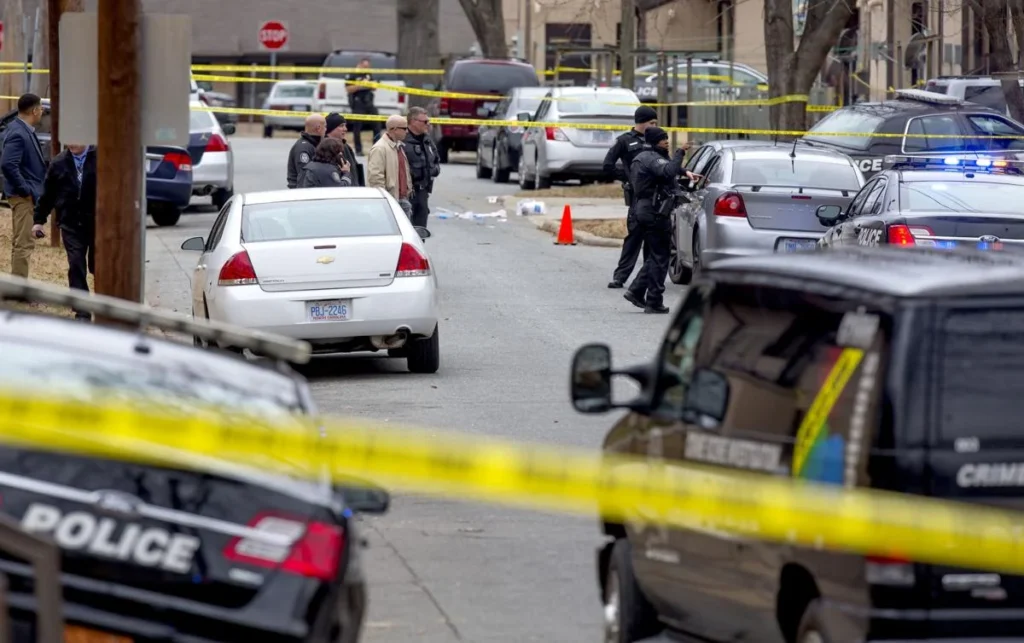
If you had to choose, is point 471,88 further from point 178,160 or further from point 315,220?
point 315,220

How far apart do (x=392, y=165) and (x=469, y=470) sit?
14364mm

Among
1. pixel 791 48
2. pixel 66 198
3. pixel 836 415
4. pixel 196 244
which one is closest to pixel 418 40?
pixel 791 48

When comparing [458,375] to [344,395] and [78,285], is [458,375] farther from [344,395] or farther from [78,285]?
[78,285]

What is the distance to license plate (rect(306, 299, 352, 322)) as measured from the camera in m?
13.8

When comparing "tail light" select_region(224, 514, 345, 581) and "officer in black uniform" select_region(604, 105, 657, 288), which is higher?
"officer in black uniform" select_region(604, 105, 657, 288)

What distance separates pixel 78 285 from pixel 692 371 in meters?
11.1

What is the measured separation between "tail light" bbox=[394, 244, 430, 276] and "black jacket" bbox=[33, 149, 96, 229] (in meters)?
3.51

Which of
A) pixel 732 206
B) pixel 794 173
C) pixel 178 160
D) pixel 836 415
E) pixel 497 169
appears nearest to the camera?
pixel 836 415

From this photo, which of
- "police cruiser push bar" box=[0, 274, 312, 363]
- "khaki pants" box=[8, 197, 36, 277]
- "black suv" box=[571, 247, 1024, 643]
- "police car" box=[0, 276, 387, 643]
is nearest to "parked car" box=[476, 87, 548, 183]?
"khaki pants" box=[8, 197, 36, 277]

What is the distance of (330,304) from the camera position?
1381 cm

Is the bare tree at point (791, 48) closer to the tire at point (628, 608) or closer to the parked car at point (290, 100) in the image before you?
the tire at point (628, 608)

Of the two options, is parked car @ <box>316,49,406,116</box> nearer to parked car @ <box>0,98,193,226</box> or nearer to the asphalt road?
the asphalt road

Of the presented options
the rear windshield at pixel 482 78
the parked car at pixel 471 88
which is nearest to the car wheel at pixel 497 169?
the parked car at pixel 471 88

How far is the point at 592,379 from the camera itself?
256 inches
